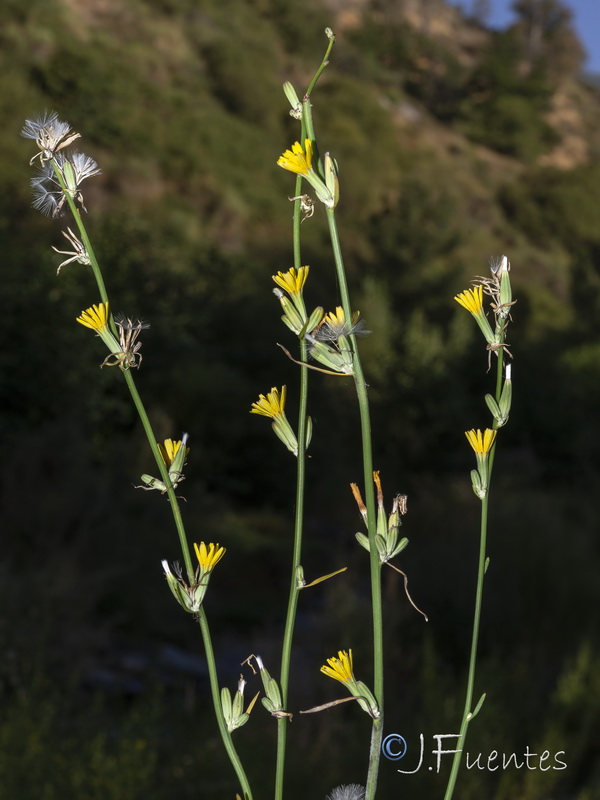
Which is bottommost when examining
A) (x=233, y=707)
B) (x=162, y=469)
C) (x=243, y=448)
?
(x=243, y=448)

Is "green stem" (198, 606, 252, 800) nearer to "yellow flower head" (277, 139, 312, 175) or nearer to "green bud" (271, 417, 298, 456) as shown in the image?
"green bud" (271, 417, 298, 456)

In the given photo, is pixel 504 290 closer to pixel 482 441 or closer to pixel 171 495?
pixel 482 441

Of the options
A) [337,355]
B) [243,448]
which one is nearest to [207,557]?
[337,355]

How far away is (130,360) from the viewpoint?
49 centimetres

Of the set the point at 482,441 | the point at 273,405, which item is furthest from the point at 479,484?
the point at 273,405

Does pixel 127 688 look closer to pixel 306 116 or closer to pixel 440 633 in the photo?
pixel 440 633

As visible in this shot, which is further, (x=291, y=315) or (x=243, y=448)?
(x=243, y=448)

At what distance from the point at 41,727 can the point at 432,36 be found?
36319 millimetres

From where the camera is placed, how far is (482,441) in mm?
517

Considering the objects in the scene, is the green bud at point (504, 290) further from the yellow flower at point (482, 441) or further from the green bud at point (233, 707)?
the green bud at point (233, 707)

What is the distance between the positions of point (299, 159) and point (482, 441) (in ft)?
0.62

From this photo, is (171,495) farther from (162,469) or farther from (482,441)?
(482,441)

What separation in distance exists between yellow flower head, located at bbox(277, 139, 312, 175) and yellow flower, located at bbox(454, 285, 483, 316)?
0.38 ft

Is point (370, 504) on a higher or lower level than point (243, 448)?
higher
